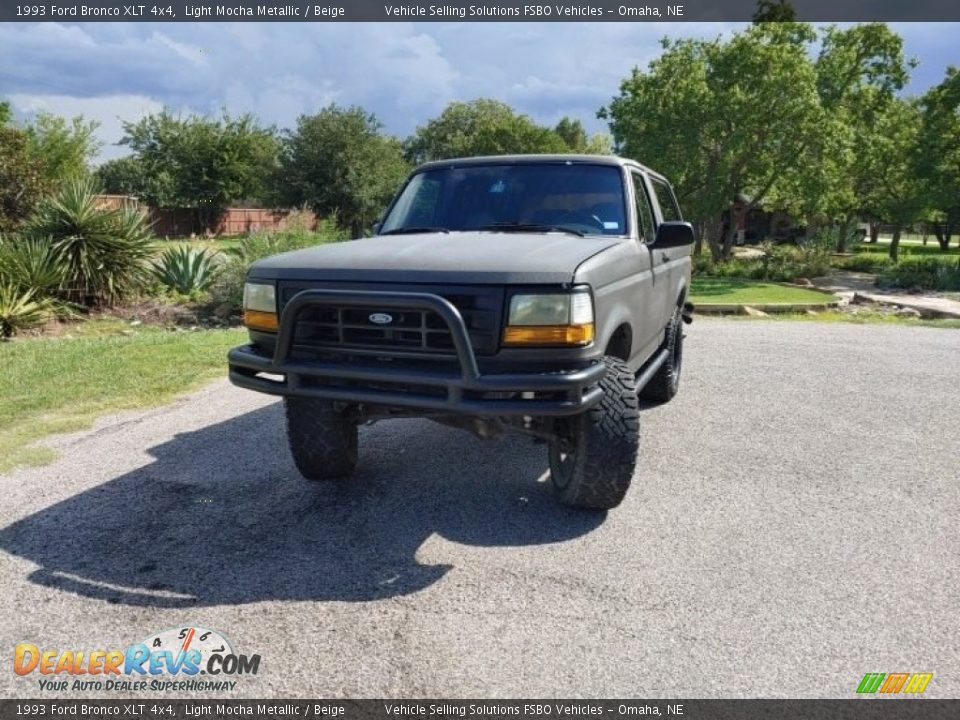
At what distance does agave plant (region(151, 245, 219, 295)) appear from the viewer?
11688 mm

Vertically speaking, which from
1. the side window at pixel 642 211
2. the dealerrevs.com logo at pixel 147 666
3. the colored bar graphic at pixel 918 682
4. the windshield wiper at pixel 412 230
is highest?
the side window at pixel 642 211

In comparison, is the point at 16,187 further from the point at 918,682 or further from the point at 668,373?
the point at 918,682

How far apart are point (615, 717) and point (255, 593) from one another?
155 centimetres

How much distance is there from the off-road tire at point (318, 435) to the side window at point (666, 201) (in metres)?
3.38

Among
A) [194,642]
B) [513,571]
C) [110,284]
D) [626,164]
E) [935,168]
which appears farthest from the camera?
[935,168]

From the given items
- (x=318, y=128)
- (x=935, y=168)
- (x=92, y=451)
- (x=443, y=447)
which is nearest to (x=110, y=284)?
(x=92, y=451)

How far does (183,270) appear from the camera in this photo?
11688 millimetres

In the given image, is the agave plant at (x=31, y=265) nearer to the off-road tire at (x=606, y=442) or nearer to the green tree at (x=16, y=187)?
the green tree at (x=16, y=187)

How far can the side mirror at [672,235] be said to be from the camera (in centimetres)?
412

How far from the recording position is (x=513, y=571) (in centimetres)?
304

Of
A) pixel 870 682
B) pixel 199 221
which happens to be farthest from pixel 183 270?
pixel 199 221

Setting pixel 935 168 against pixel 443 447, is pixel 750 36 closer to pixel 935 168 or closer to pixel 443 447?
pixel 935 168

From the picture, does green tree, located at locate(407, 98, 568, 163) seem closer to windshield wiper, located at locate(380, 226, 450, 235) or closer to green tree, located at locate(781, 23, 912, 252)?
green tree, located at locate(781, 23, 912, 252)

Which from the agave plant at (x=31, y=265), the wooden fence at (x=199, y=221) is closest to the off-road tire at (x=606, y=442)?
the agave plant at (x=31, y=265)
